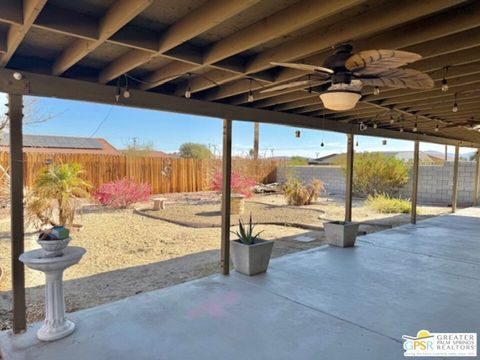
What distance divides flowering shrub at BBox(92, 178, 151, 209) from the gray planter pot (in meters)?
5.84

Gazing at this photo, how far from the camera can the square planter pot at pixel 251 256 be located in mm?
4035

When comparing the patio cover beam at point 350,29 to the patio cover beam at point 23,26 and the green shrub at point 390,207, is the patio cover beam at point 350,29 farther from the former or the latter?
the green shrub at point 390,207

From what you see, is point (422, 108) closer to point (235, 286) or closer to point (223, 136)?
point (223, 136)

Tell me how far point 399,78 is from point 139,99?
7.66 ft

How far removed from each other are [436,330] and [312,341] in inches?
42.5

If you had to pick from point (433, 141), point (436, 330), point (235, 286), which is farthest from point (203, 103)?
point (433, 141)

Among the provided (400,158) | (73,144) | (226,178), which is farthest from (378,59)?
(73,144)

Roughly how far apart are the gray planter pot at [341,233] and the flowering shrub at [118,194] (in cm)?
584

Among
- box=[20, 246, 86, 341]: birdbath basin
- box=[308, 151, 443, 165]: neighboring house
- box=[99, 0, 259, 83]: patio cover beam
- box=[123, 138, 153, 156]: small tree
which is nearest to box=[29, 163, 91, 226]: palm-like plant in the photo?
box=[20, 246, 86, 341]: birdbath basin

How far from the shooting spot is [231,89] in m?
3.57

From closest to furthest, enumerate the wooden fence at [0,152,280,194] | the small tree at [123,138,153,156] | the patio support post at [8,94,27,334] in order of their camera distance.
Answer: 1. the patio support post at [8,94,27,334]
2. the wooden fence at [0,152,280,194]
3. the small tree at [123,138,153,156]

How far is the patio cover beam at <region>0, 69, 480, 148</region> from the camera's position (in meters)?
2.69

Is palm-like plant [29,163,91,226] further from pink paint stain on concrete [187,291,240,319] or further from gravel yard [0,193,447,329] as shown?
pink paint stain on concrete [187,291,240,319]

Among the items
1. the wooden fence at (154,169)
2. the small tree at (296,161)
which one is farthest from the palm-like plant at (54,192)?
the small tree at (296,161)
